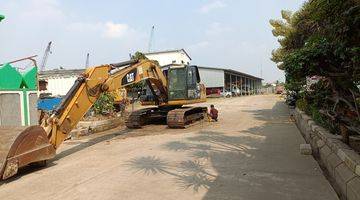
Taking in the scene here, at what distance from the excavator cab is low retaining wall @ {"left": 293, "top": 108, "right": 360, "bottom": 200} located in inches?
352

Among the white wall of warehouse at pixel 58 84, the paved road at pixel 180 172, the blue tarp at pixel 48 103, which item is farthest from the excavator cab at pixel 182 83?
the white wall of warehouse at pixel 58 84

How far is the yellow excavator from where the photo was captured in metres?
8.88

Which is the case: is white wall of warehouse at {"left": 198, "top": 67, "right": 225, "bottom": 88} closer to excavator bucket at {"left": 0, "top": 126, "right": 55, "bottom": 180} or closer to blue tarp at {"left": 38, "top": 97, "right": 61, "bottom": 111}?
blue tarp at {"left": 38, "top": 97, "right": 61, "bottom": 111}

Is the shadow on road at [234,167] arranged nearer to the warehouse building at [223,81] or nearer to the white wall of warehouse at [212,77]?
the white wall of warehouse at [212,77]

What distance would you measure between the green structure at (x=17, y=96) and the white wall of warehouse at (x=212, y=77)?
48.0m

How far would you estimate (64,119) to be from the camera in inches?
437

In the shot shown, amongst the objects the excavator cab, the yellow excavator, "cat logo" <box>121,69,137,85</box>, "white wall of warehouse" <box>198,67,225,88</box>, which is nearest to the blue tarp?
the yellow excavator

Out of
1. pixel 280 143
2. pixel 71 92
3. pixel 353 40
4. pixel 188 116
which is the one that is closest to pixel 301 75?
pixel 353 40

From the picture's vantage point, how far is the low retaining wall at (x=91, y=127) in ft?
53.8

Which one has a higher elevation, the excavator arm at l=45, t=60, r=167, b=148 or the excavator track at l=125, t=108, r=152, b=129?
the excavator arm at l=45, t=60, r=167, b=148

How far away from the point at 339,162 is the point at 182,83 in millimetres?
11896

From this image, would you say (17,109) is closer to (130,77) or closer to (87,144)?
(87,144)

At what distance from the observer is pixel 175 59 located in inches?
2488

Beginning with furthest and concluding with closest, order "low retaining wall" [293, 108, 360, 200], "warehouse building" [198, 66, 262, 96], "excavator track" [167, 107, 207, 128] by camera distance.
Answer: "warehouse building" [198, 66, 262, 96] → "excavator track" [167, 107, 207, 128] → "low retaining wall" [293, 108, 360, 200]
